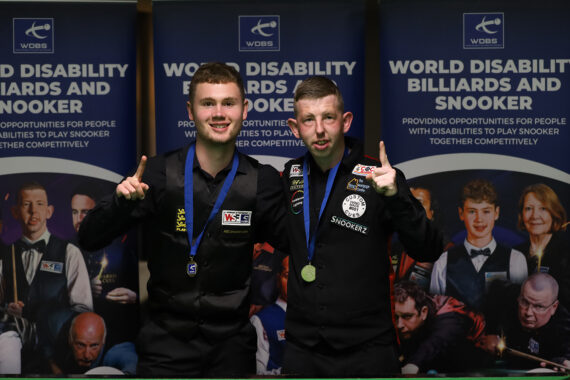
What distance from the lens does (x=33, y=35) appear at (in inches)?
141

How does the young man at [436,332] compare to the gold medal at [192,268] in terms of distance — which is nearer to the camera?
the gold medal at [192,268]

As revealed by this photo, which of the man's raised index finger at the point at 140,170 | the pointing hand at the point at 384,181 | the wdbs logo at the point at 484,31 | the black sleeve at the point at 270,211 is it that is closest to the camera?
the pointing hand at the point at 384,181

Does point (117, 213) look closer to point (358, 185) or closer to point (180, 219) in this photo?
point (180, 219)

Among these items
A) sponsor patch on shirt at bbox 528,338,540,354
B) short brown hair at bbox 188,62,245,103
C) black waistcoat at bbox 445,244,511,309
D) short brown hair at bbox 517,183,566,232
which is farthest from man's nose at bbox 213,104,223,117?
sponsor patch on shirt at bbox 528,338,540,354

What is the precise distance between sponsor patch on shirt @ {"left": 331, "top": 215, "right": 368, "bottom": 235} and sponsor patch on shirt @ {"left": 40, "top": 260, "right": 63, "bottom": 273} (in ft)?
6.09

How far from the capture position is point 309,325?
2648 mm

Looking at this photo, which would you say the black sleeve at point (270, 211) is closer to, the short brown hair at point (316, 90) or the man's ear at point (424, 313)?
the short brown hair at point (316, 90)

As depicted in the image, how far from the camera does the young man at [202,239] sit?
8.94 ft

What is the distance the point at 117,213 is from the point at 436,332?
2.04 meters

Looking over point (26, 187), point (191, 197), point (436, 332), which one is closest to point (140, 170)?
point (191, 197)

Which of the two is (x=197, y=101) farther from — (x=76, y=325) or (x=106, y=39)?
(x=76, y=325)

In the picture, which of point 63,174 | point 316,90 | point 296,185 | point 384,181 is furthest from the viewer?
point 63,174

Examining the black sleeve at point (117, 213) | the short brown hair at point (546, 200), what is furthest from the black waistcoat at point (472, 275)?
the black sleeve at point (117, 213)

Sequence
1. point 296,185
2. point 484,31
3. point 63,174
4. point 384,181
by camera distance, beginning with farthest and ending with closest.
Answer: point 63,174 < point 484,31 < point 296,185 < point 384,181
